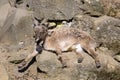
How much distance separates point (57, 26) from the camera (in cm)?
930

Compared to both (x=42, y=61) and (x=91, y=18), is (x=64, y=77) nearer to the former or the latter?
(x=42, y=61)

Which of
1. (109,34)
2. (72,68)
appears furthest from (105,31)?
(72,68)

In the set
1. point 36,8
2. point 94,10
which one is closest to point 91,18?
point 94,10

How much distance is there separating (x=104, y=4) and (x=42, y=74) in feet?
8.52

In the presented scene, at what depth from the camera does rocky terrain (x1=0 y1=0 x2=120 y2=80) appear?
810 centimetres

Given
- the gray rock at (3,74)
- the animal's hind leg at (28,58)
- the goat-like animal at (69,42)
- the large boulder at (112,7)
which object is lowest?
the gray rock at (3,74)

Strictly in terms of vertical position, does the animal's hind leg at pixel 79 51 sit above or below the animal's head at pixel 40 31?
below

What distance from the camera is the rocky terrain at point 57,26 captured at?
8102mm

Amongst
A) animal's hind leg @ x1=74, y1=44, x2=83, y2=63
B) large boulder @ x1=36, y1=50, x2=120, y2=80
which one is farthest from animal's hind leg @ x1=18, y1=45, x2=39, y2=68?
animal's hind leg @ x1=74, y1=44, x2=83, y2=63

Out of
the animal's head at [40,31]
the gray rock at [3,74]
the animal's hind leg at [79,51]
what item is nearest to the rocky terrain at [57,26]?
the gray rock at [3,74]

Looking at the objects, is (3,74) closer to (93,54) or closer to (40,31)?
(40,31)

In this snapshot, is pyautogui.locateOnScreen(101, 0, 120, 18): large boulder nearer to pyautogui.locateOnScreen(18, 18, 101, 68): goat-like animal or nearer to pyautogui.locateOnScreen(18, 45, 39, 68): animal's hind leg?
pyautogui.locateOnScreen(18, 18, 101, 68): goat-like animal

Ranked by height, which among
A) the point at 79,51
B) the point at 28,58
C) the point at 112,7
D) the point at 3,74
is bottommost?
the point at 3,74

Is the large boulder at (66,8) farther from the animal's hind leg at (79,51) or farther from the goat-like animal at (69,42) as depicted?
the animal's hind leg at (79,51)
